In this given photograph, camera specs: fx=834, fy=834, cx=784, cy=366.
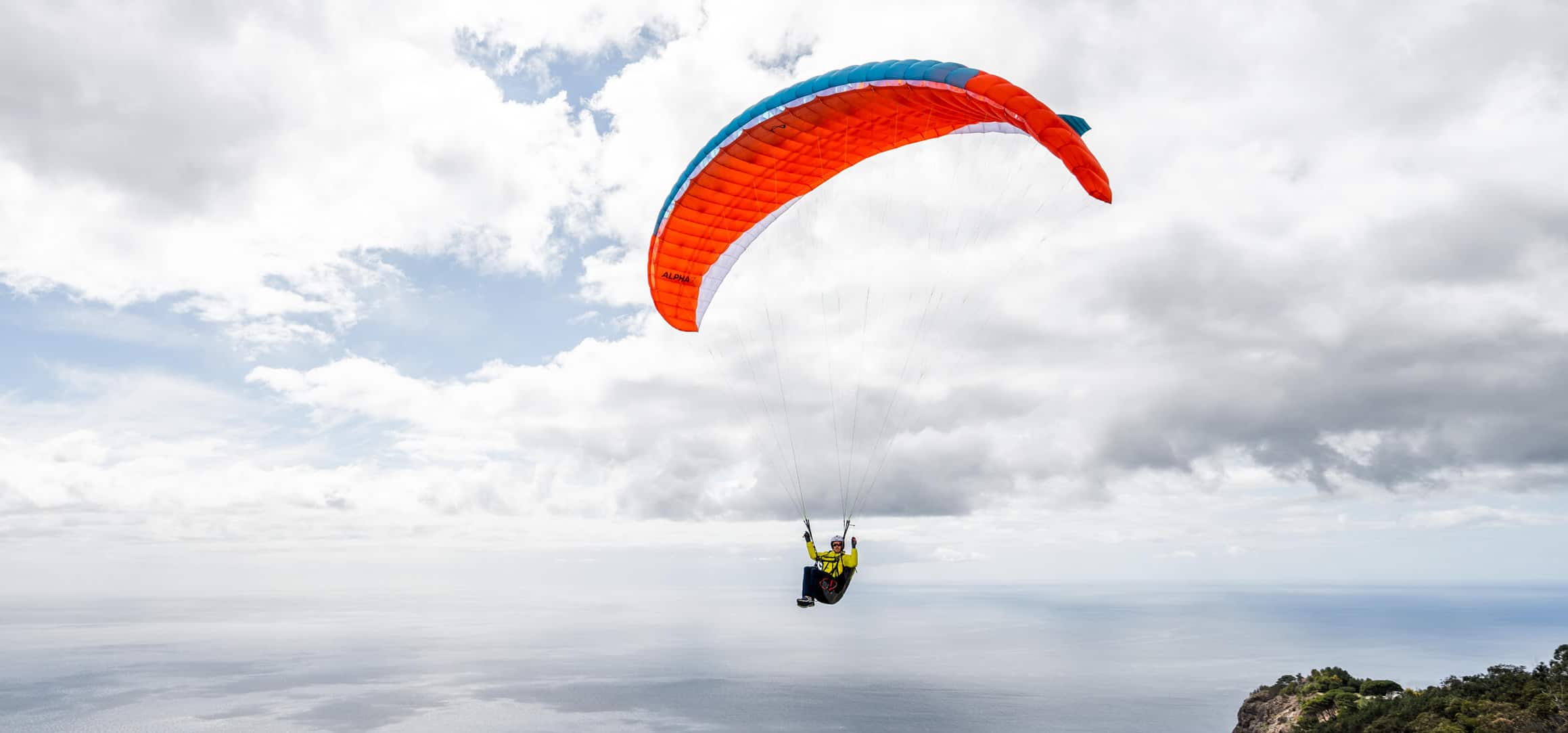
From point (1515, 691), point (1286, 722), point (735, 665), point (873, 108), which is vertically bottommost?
point (735, 665)

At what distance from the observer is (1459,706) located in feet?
85.5

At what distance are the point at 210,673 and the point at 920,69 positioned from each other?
208 metres

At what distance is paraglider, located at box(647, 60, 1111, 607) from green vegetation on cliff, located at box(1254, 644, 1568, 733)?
69.4ft

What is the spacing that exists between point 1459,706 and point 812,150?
27.2 metres

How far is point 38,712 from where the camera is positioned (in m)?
123

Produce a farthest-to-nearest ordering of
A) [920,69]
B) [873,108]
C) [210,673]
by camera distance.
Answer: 1. [210,673]
2. [873,108]
3. [920,69]

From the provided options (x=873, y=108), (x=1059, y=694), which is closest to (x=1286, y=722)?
(x=873, y=108)

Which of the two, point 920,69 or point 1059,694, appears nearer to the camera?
point 920,69

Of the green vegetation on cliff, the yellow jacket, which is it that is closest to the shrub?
the green vegetation on cliff

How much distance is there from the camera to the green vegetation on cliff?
2309 cm

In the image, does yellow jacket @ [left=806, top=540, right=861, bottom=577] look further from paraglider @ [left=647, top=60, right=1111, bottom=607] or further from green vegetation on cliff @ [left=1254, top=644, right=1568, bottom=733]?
green vegetation on cliff @ [left=1254, top=644, right=1568, bottom=733]

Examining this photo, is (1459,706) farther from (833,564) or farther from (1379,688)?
(833,564)

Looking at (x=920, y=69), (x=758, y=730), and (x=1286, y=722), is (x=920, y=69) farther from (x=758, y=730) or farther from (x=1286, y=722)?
(x=758, y=730)

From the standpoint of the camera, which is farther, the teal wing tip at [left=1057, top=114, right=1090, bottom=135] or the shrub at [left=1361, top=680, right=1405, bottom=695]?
the shrub at [left=1361, top=680, right=1405, bottom=695]
